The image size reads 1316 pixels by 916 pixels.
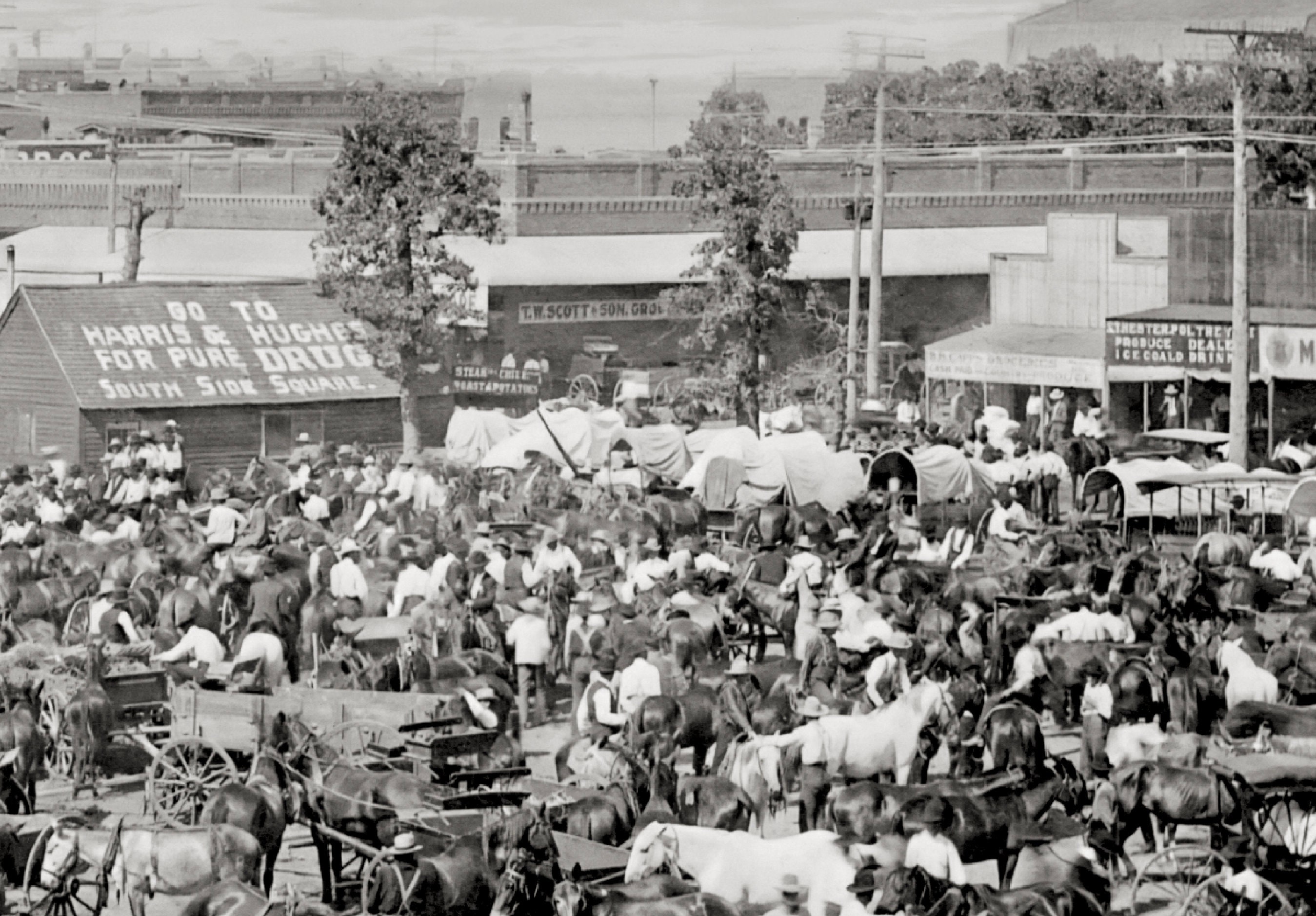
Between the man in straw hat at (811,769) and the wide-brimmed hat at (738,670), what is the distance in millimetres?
1815

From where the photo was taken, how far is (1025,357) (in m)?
45.9

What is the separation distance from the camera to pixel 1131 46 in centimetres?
13900

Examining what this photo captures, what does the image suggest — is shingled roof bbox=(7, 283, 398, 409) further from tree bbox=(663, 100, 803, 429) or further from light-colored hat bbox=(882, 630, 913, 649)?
light-colored hat bbox=(882, 630, 913, 649)

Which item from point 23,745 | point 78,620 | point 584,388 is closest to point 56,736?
point 23,745

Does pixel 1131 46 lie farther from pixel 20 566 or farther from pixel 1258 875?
pixel 1258 875

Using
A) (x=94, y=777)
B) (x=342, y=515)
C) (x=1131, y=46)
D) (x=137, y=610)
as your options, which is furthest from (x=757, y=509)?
(x=1131, y=46)

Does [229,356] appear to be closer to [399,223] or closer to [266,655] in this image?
[399,223]

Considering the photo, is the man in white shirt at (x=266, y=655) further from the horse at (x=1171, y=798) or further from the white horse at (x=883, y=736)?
the horse at (x=1171, y=798)

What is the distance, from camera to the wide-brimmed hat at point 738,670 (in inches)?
813

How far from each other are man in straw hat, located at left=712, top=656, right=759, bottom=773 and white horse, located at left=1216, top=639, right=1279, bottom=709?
4.04 meters

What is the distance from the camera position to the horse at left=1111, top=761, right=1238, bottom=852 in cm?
1711

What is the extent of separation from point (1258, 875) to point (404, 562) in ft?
42.6

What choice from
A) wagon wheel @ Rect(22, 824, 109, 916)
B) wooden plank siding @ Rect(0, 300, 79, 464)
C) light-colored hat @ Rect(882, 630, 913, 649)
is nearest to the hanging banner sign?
light-colored hat @ Rect(882, 630, 913, 649)

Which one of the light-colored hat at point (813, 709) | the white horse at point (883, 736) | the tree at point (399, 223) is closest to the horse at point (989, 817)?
the white horse at point (883, 736)
